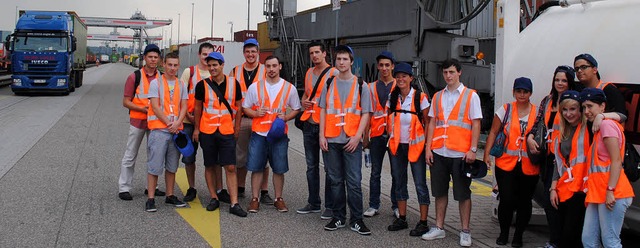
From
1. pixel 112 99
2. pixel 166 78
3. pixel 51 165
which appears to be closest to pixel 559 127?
pixel 166 78

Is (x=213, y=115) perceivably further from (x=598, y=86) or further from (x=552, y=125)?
(x=598, y=86)

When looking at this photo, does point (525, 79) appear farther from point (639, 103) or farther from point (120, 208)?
point (120, 208)

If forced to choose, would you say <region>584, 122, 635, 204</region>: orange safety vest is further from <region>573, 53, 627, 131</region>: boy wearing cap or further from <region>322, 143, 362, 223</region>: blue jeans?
<region>322, 143, 362, 223</region>: blue jeans

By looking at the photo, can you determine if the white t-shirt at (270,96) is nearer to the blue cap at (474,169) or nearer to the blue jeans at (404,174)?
the blue jeans at (404,174)

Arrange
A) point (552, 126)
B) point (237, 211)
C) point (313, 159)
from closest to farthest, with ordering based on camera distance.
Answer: point (552, 126), point (237, 211), point (313, 159)

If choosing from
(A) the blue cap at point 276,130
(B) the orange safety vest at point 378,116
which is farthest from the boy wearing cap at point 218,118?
(B) the orange safety vest at point 378,116

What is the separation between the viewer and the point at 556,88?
17.0ft

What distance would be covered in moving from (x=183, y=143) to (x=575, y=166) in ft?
13.5

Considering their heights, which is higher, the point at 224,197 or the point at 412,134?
the point at 412,134

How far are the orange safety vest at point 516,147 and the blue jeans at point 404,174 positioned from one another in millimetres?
787

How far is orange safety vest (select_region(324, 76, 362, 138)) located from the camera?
6.17m

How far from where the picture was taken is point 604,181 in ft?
15.0

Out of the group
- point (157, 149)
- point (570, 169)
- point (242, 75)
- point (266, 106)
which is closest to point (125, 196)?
point (157, 149)

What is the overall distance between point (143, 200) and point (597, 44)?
5.04 m
